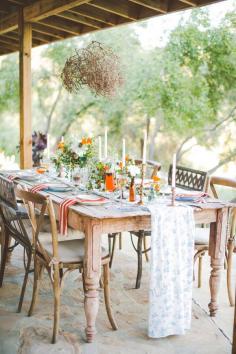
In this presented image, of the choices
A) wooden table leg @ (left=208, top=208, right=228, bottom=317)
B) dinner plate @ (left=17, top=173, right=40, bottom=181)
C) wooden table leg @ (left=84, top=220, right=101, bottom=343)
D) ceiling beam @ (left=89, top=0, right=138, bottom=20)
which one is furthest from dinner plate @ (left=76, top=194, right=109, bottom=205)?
ceiling beam @ (left=89, top=0, right=138, bottom=20)

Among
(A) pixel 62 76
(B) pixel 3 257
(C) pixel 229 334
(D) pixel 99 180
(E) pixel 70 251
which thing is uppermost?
(A) pixel 62 76

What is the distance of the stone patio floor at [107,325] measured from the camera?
2.72 m

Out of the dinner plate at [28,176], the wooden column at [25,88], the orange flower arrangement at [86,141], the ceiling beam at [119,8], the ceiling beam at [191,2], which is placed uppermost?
the ceiling beam at [119,8]

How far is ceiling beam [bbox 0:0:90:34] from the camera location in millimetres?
4344

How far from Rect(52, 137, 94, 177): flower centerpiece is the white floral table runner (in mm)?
1107

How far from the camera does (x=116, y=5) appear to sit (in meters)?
4.54

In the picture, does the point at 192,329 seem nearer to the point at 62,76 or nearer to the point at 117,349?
the point at 117,349

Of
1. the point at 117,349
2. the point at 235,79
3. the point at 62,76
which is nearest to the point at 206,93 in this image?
the point at 235,79

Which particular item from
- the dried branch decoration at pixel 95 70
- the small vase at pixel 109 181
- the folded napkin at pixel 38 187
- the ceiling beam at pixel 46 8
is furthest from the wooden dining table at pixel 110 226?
the ceiling beam at pixel 46 8

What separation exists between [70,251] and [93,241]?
1.14 feet

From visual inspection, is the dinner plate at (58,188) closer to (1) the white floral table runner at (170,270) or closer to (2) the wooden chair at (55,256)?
(2) the wooden chair at (55,256)

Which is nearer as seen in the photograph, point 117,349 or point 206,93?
point 117,349

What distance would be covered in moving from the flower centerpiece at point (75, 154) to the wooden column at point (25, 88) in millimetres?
1558

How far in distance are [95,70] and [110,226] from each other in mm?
1611
